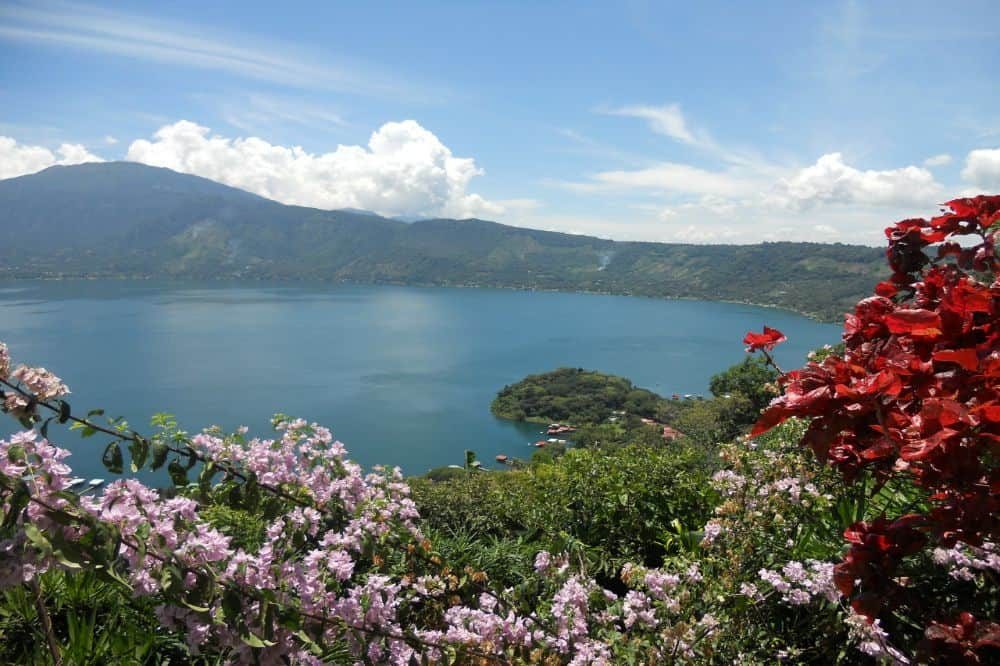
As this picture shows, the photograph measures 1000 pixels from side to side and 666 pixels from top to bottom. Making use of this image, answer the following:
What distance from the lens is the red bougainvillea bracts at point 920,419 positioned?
90 centimetres

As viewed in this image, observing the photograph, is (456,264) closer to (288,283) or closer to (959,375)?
(288,283)

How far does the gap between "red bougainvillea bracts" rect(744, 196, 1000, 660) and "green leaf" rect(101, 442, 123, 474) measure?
1258 mm

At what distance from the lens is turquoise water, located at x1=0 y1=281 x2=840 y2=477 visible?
142ft

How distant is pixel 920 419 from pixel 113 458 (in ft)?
4.85

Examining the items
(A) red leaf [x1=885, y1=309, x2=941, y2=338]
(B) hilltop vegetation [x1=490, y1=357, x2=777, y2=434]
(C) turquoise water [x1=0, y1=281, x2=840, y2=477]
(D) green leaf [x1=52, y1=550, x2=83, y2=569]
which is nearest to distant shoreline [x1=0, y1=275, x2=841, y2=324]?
(C) turquoise water [x1=0, y1=281, x2=840, y2=477]

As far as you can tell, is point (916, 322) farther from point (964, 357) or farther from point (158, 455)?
point (158, 455)

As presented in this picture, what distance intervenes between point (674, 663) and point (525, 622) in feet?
1.65

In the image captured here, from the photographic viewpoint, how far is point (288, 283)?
16625 cm

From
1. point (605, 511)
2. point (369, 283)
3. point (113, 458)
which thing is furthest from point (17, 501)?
point (369, 283)

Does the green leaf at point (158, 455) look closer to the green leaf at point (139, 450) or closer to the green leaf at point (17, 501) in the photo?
the green leaf at point (139, 450)

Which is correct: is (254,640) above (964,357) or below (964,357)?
below

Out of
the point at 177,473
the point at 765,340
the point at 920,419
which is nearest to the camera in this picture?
the point at 920,419

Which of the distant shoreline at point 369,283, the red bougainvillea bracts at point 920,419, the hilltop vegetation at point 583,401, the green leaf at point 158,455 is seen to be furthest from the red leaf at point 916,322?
the distant shoreline at point 369,283

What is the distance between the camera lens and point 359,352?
70750 millimetres
